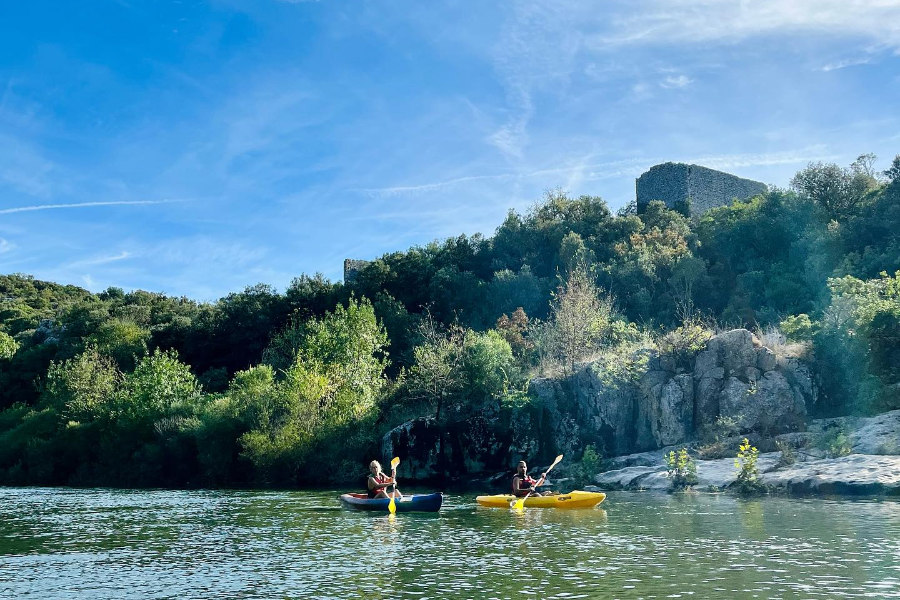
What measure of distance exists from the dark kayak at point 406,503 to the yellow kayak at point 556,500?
72.9 inches

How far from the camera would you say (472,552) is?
51.6 ft

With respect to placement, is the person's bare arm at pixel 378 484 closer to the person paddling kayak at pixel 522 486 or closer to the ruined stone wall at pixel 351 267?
the person paddling kayak at pixel 522 486

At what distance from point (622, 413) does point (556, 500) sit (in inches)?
444

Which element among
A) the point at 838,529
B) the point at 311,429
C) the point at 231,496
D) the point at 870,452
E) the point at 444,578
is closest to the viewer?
the point at 444,578

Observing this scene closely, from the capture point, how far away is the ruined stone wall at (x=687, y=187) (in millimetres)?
63562

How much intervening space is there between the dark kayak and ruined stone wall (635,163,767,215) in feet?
150

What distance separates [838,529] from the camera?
54.2 feet

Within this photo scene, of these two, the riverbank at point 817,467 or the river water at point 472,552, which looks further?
the riverbank at point 817,467

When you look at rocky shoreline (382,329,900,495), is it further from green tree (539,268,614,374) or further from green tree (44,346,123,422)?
green tree (44,346,123,422)

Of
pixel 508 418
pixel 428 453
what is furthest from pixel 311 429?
pixel 508 418

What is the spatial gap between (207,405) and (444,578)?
3400 centimetres

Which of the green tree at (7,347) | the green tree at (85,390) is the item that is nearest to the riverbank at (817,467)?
the green tree at (85,390)

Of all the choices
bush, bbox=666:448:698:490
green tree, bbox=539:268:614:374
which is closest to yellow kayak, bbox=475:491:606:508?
bush, bbox=666:448:698:490

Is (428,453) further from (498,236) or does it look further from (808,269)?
(498,236)
